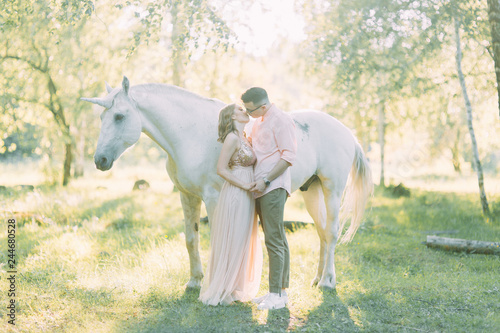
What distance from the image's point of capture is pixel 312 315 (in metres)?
3.85

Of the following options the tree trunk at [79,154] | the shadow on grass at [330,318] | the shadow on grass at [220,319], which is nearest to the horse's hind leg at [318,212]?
the shadow on grass at [330,318]

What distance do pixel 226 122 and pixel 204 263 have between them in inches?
97.9

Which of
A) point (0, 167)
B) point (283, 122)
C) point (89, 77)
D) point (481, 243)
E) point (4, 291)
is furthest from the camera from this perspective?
point (0, 167)

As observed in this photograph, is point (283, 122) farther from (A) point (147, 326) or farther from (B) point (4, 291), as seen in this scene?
(B) point (4, 291)

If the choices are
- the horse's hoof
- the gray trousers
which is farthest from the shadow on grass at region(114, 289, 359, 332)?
the horse's hoof

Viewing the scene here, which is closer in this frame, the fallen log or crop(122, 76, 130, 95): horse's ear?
crop(122, 76, 130, 95): horse's ear

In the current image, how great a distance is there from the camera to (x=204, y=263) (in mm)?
5504

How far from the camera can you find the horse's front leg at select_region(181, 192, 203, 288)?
14.4 feet

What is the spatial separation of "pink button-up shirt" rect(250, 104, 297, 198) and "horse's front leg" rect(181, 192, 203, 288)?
2.70ft

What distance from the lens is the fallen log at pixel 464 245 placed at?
234 inches

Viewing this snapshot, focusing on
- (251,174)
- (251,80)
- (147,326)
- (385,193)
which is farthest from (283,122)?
(251,80)

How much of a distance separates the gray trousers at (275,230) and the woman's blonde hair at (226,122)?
0.69 m

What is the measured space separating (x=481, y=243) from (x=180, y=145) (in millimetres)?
4781

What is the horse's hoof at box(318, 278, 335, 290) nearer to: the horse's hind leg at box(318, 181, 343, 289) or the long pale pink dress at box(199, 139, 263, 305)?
the horse's hind leg at box(318, 181, 343, 289)
